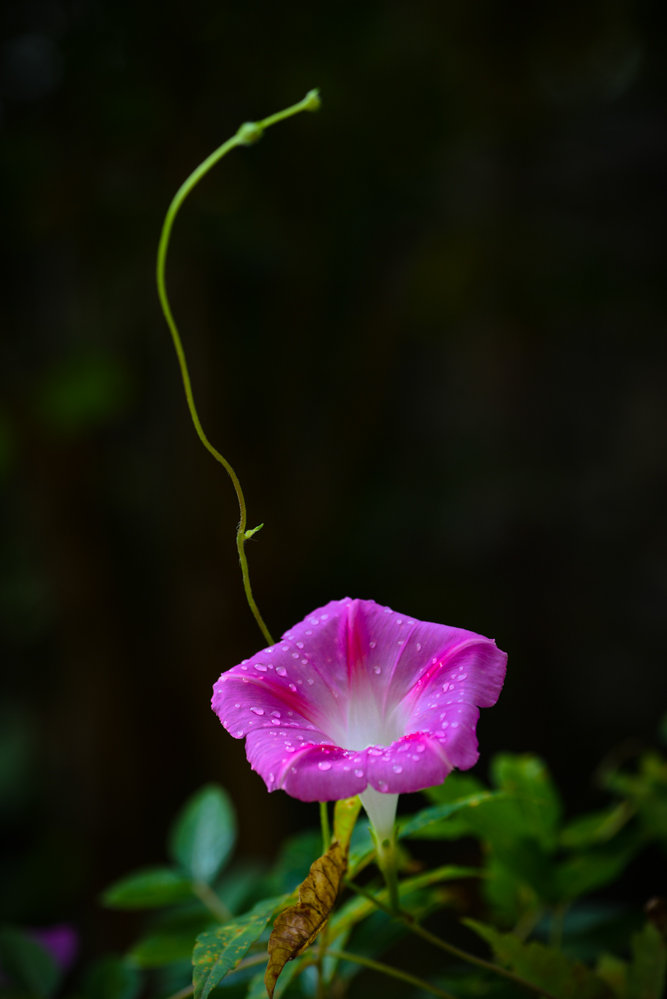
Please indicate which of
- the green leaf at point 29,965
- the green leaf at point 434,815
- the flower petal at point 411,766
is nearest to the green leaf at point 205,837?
the green leaf at point 29,965

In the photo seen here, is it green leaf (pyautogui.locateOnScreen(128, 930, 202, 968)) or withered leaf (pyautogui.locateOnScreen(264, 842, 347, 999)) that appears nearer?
withered leaf (pyautogui.locateOnScreen(264, 842, 347, 999))

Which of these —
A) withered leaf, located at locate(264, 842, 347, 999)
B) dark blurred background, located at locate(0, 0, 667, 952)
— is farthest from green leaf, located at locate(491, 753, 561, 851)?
dark blurred background, located at locate(0, 0, 667, 952)

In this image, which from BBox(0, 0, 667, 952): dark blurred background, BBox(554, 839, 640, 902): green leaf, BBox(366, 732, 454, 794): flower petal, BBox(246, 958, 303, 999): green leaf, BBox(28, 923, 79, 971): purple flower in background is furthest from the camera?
BBox(0, 0, 667, 952): dark blurred background

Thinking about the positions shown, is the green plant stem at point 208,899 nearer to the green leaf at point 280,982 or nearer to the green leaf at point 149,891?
the green leaf at point 149,891

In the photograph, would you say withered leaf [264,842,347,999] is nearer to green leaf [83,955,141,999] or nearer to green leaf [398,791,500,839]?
green leaf [398,791,500,839]

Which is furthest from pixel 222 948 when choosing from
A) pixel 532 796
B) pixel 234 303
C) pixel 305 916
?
pixel 234 303

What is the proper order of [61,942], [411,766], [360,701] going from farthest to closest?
1. [61,942]
2. [360,701]
3. [411,766]

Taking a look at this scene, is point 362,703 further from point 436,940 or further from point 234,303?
point 234,303
